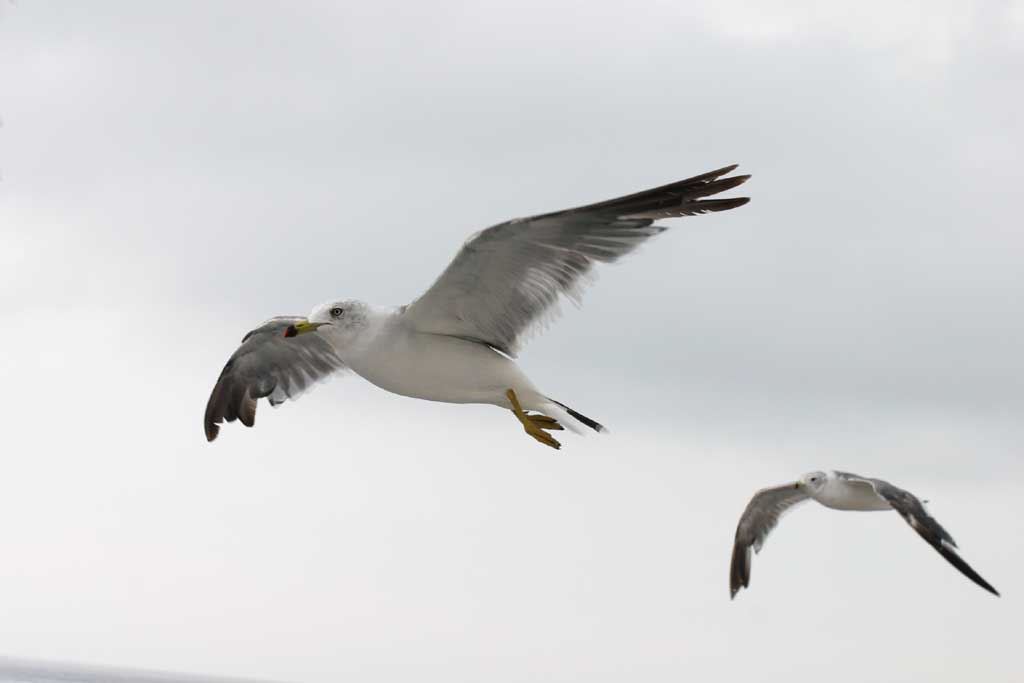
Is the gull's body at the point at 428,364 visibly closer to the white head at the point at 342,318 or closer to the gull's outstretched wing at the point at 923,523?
the white head at the point at 342,318

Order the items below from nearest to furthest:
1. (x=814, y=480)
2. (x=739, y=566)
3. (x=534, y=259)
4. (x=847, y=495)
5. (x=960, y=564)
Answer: (x=534, y=259) → (x=960, y=564) → (x=847, y=495) → (x=814, y=480) → (x=739, y=566)

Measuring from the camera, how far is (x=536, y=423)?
447 inches

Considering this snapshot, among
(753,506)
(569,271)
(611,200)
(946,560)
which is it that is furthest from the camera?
(753,506)

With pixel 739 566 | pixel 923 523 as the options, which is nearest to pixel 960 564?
pixel 923 523

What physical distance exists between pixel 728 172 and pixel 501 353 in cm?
298

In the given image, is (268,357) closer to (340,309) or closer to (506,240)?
(340,309)

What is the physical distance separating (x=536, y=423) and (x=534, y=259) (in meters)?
1.64

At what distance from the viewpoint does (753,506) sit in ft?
72.1

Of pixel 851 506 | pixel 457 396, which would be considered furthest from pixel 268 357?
pixel 851 506

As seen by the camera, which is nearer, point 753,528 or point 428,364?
point 428,364

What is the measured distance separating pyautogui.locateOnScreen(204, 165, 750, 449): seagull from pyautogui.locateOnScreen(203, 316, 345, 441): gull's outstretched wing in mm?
4589

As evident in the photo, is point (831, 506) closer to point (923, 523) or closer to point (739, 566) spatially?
point (739, 566)

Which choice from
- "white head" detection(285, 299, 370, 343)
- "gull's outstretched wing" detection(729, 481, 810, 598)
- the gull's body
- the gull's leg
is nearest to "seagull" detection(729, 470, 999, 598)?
"gull's outstretched wing" detection(729, 481, 810, 598)

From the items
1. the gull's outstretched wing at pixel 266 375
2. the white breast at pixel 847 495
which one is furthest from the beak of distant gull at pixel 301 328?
the white breast at pixel 847 495
